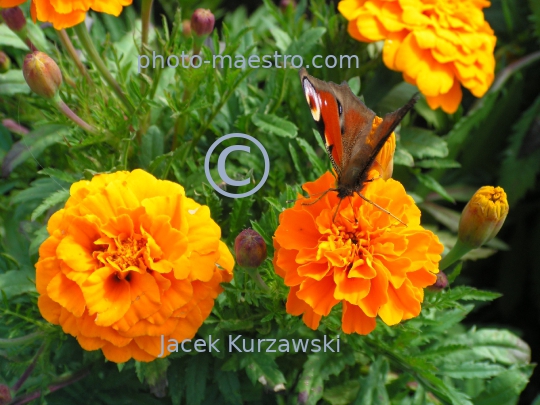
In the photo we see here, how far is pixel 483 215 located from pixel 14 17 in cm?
72

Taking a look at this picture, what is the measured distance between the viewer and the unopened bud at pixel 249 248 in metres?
0.73

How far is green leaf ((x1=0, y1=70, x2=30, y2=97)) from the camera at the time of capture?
107 cm

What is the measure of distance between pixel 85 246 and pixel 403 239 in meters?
0.38

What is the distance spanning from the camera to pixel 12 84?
1.08m

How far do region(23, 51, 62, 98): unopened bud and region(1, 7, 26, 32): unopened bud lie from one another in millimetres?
121

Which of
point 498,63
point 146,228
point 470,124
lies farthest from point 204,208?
point 498,63

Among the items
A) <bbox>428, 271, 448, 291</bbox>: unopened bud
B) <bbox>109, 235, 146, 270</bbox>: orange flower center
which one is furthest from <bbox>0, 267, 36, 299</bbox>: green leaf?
<bbox>428, 271, 448, 291</bbox>: unopened bud

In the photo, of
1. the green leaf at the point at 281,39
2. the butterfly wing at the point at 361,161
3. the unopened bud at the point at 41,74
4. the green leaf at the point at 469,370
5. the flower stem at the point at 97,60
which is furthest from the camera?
the green leaf at the point at 281,39

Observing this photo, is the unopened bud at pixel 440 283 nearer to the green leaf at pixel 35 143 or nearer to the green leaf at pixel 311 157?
the green leaf at pixel 311 157

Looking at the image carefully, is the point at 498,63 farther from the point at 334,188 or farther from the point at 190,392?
the point at 190,392

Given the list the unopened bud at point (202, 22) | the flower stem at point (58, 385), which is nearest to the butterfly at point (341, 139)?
the unopened bud at point (202, 22)

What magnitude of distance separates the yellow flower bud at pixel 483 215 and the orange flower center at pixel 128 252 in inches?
16.6

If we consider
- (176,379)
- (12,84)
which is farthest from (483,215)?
(12,84)

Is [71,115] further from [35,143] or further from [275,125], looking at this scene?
[275,125]
